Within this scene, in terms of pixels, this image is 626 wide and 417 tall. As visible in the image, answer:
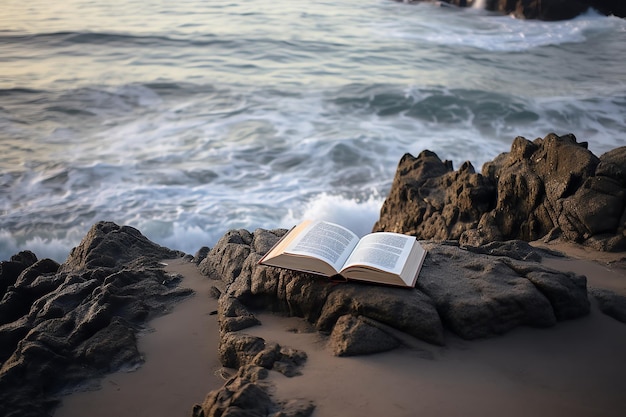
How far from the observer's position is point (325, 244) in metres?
3.93

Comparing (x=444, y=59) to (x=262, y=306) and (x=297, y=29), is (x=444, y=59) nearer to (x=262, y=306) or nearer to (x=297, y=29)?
(x=297, y=29)

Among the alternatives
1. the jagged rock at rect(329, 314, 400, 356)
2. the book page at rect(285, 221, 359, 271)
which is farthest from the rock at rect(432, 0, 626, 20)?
the jagged rock at rect(329, 314, 400, 356)

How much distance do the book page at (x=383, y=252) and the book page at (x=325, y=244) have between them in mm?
57

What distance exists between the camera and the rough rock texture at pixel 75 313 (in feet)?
11.2

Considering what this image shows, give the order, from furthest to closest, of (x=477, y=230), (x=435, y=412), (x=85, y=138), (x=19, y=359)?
(x=85, y=138), (x=477, y=230), (x=19, y=359), (x=435, y=412)

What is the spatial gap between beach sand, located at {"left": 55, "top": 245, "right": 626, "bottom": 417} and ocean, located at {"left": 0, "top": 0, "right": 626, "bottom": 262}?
5.15 m

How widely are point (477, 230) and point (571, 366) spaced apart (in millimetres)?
2416

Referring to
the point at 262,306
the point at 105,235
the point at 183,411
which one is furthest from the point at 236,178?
the point at 183,411

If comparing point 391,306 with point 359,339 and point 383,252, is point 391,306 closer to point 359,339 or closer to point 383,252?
point 359,339

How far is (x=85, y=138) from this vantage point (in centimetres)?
1185

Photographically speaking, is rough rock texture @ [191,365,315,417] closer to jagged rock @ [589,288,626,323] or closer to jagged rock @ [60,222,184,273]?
jagged rock @ [589,288,626,323]

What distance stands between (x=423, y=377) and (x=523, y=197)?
2788mm

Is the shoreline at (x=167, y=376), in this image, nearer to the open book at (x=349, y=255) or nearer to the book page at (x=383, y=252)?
the open book at (x=349, y=255)

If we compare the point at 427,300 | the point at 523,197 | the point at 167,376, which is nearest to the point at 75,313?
the point at 167,376
